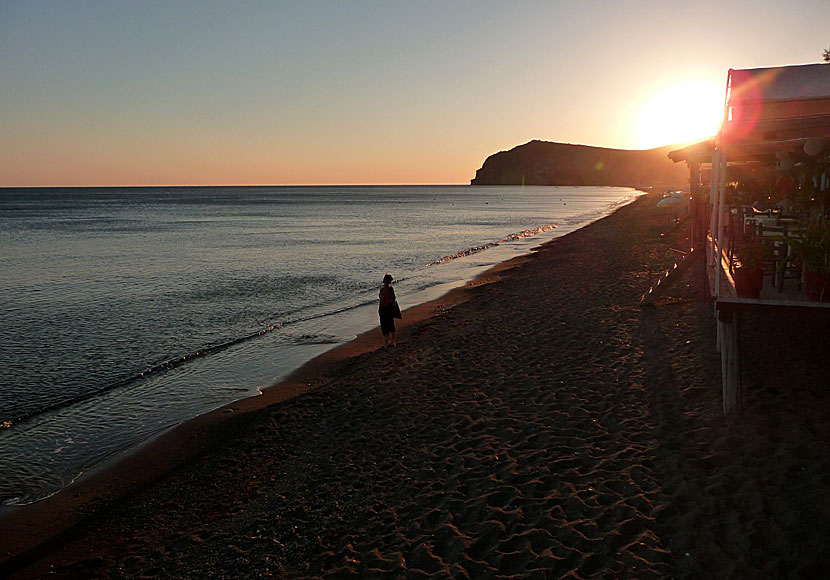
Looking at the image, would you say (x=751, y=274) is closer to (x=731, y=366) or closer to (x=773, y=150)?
(x=731, y=366)

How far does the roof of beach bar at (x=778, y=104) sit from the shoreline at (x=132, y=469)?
8.01 meters

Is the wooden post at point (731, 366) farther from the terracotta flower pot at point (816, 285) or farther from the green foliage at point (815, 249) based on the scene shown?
the green foliage at point (815, 249)

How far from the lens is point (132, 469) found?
27.2ft

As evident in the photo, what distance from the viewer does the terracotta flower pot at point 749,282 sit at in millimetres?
6953

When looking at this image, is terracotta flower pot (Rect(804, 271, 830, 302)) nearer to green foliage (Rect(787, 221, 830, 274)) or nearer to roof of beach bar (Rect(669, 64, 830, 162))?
green foliage (Rect(787, 221, 830, 274))

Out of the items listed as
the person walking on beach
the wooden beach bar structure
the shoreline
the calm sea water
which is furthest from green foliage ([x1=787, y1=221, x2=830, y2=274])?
the calm sea water

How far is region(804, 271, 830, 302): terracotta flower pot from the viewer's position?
266 inches

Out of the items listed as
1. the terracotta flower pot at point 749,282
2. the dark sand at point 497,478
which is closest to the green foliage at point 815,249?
the terracotta flower pot at point 749,282

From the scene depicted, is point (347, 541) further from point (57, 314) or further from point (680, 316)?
point (57, 314)

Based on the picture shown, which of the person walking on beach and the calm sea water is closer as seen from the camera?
the calm sea water

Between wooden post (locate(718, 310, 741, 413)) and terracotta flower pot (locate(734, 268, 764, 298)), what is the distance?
0.91 feet

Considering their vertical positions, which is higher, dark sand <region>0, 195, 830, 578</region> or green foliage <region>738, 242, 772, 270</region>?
green foliage <region>738, 242, 772, 270</region>

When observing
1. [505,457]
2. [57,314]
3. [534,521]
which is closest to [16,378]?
[57,314]

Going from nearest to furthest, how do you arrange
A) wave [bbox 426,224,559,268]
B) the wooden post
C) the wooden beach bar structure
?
the wooden beach bar structure
the wooden post
wave [bbox 426,224,559,268]
